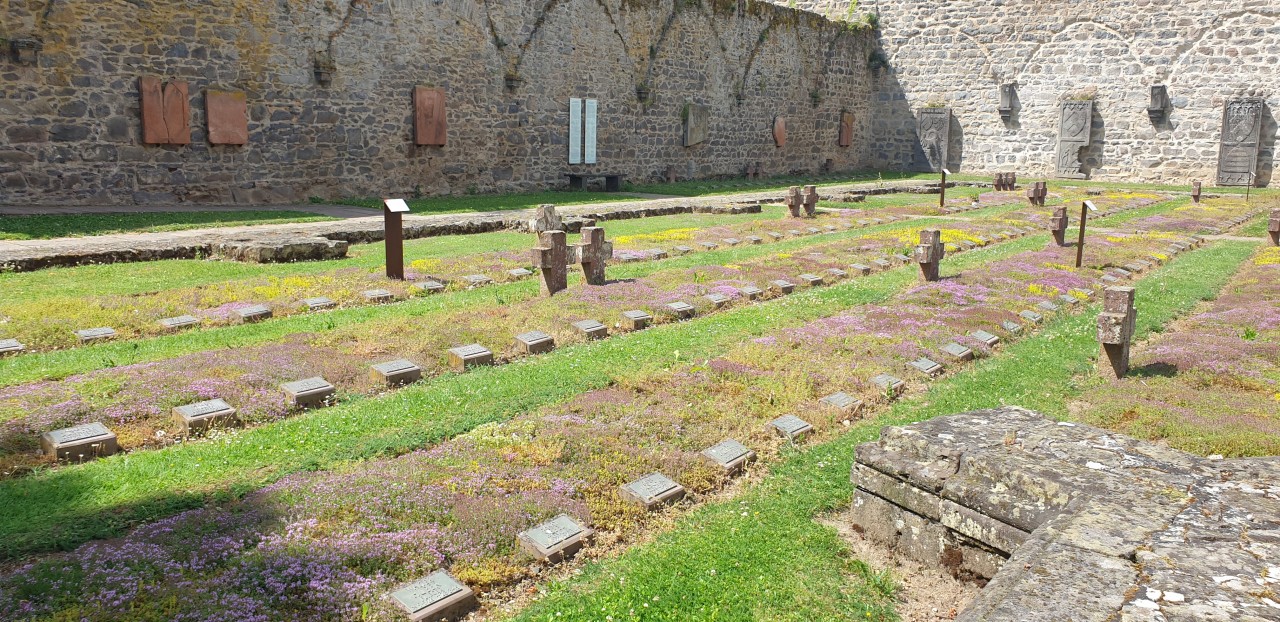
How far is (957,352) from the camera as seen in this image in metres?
8.65

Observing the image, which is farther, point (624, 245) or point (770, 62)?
point (770, 62)

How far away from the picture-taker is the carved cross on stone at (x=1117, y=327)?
759 centimetres

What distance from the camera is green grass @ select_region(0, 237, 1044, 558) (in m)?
4.64

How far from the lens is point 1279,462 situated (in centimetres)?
414

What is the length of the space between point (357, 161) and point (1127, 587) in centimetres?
1866

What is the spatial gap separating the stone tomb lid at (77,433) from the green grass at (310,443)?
0.87ft

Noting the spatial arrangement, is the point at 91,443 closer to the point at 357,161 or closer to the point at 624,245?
the point at 624,245

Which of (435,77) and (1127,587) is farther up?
(435,77)

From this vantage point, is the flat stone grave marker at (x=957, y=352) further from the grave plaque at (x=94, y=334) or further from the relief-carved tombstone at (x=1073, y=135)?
the relief-carved tombstone at (x=1073, y=135)

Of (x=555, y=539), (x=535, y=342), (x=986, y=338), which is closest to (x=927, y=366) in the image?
(x=986, y=338)

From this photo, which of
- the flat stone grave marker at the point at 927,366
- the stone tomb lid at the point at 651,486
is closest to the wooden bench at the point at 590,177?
the flat stone grave marker at the point at 927,366

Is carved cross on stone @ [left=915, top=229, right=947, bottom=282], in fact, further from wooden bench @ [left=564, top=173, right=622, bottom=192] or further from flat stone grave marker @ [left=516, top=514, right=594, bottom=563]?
wooden bench @ [left=564, top=173, right=622, bottom=192]

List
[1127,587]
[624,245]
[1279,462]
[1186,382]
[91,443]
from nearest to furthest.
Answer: [1127,587]
[1279,462]
[91,443]
[1186,382]
[624,245]

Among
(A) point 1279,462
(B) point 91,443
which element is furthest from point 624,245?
(A) point 1279,462
